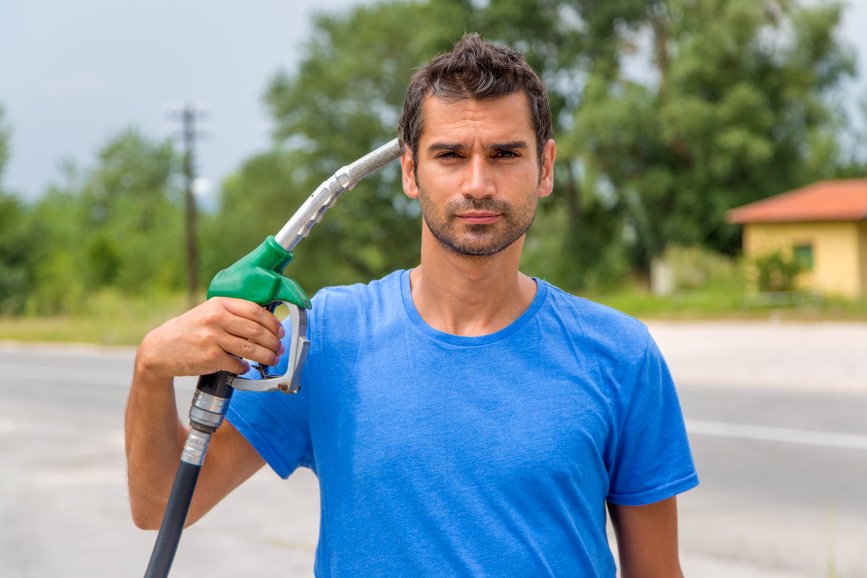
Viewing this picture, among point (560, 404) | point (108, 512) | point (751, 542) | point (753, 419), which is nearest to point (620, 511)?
point (560, 404)

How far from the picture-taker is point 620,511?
6.35ft

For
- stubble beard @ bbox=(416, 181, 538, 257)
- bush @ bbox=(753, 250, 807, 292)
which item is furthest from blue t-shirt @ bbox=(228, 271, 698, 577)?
bush @ bbox=(753, 250, 807, 292)

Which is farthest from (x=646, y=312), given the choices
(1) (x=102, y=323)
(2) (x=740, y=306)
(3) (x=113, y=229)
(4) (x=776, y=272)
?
(3) (x=113, y=229)

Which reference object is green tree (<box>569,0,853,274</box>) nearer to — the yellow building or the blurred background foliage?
the blurred background foliage

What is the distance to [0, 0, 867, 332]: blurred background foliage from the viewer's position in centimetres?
3581

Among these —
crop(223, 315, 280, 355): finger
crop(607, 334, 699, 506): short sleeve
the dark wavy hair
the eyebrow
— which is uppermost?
the dark wavy hair

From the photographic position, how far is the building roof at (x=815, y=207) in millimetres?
30188

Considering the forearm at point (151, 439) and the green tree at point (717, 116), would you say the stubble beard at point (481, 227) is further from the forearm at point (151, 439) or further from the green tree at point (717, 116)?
the green tree at point (717, 116)

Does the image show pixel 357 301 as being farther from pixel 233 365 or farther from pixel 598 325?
pixel 598 325

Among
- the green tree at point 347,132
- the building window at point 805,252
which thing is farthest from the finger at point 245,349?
the green tree at point 347,132

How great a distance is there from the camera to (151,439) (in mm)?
1833

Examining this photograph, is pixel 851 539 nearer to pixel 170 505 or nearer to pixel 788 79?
pixel 170 505

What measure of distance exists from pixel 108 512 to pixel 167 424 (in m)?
5.83

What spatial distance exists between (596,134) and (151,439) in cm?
3562
